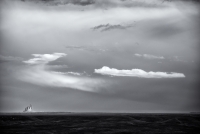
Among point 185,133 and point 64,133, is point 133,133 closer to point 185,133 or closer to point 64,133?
point 185,133

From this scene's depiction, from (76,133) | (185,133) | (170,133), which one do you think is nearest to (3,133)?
(76,133)

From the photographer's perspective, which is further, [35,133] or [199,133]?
[199,133]

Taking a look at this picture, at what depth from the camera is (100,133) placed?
74.4 meters

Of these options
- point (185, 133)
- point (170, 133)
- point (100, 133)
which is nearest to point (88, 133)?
point (100, 133)

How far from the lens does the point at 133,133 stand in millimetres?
74625

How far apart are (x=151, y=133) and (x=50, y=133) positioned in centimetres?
3266

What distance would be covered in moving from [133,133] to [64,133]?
73.2ft

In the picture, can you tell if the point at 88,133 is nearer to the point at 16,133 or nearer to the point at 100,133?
the point at 100,133

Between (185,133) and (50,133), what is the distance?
145 ft

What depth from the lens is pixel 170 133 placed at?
75.1m

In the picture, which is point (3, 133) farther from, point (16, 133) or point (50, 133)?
point (50, 133)

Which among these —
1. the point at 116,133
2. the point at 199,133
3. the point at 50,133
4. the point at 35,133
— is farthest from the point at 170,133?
the point at 35,133

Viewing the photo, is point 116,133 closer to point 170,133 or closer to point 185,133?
point 170,133

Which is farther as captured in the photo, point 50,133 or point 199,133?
point 199,133
